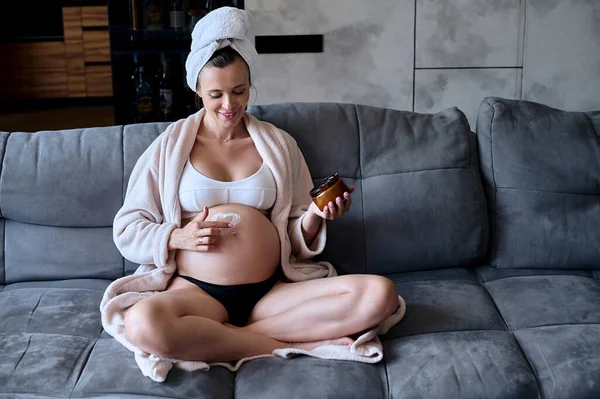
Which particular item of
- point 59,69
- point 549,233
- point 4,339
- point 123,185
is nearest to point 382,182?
point 549,233

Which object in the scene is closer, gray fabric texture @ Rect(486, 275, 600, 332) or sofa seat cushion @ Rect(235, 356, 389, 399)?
sofa seat cushion @ Rect(235, 356, 389, 399)

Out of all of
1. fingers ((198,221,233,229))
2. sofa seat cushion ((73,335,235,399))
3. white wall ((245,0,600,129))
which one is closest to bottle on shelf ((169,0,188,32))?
white wall ((245,0,600,129))

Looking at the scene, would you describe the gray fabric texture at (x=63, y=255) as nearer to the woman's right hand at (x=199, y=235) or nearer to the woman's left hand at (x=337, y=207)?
the woman's right hand at (x=199, y=235)

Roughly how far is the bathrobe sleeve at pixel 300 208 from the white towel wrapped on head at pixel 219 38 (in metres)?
0.30

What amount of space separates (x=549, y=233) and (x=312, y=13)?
5.20 ft

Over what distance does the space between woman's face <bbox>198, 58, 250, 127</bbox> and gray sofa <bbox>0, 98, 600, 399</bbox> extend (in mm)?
256

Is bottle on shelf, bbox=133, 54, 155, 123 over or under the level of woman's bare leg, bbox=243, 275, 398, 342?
over

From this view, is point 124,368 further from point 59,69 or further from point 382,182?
point 59,69

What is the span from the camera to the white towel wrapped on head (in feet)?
6.56

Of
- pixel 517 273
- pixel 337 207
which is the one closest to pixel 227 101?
pixel 337 207

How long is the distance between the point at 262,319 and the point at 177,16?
2.09m

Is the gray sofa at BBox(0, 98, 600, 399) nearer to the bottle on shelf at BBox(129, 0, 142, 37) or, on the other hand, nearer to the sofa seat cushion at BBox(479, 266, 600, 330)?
the sofa seat cushion at BBox(479, 266, 600, 330)

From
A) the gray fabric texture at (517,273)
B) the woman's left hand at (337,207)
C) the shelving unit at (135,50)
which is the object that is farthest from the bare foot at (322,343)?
the shelving unit at (135,50)

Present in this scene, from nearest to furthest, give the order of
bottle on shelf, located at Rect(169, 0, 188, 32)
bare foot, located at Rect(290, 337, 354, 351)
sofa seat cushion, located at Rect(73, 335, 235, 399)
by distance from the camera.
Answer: sofa seat cushion, located at Rect(73, 335, 235, 399)
bare foot, located at Rect(290, 337, 354, 351)
bottle on shelf, located at Rect(169, 0, 188, 32)
